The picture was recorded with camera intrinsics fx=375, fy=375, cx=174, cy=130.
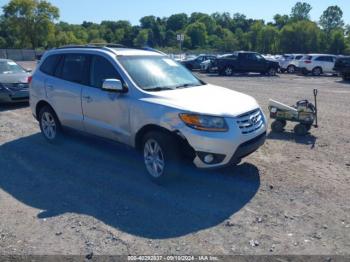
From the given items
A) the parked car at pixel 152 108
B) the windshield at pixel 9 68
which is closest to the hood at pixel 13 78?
the windshield at pixel 9 68

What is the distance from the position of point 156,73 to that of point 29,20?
79230mm

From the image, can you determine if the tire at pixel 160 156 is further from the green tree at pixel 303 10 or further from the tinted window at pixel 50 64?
the green tree at pixel 303 10

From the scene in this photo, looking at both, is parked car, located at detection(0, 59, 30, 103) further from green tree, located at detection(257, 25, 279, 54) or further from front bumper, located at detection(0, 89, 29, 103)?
green tree, located at detection(257, 25, 279, 54)

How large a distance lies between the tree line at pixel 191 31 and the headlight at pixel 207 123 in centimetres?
6075

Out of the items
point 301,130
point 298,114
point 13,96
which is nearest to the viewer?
point 298,114

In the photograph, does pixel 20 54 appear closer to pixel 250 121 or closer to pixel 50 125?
pixel 50 125

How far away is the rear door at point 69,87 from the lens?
6.27 meters

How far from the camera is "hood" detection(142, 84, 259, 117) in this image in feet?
15.7

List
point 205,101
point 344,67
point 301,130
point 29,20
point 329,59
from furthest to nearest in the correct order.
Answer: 1. point 29,20
2. point 329,59
3. point 344,67
4. point 301,130
5. point 205,101

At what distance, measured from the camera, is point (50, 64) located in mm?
7117

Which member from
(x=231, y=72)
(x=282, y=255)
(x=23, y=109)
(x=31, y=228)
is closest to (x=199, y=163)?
(x=282, y=255)

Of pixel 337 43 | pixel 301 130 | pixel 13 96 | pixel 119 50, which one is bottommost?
pixel 301 130

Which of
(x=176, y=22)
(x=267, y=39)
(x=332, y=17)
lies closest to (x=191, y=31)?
(x=176, y=22)

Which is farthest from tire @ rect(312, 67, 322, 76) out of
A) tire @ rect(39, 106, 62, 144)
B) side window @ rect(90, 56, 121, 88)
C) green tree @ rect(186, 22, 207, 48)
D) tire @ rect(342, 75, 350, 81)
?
green tree @ rect(186, 22, 207, 48)
